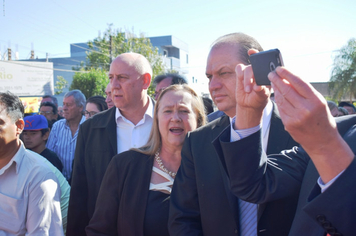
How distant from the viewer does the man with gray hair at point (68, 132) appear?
483cm

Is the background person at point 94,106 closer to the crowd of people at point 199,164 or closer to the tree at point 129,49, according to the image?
the crowd of people at point 199,164

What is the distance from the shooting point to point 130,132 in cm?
345

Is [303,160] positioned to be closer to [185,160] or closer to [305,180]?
[305,180]

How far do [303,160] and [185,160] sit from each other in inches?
30.7

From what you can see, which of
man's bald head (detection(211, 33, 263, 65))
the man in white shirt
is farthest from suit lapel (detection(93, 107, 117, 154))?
man's bald head (detection(211, 33, 263, 65))

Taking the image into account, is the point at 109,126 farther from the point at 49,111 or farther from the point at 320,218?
the point at 49,111

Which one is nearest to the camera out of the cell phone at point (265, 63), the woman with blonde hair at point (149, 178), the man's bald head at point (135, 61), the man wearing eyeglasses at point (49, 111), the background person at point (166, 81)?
the cell phone at point (265, 63)

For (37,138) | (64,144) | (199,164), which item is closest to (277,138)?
(199,164)

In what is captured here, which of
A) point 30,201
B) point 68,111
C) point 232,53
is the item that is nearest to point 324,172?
point 232,53

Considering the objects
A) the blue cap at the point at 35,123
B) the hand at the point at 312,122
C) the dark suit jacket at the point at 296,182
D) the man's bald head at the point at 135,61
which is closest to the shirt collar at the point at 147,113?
the man's bald head at the point at 135,61

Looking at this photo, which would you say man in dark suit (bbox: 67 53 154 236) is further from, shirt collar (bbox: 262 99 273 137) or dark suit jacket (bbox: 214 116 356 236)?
dark suit jacket (bbox: 214 116 356 236)

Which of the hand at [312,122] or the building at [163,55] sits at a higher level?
the building at [163,55]

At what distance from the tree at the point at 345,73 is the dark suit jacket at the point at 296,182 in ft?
96.7

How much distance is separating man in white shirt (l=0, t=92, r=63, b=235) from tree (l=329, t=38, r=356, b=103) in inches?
1159
